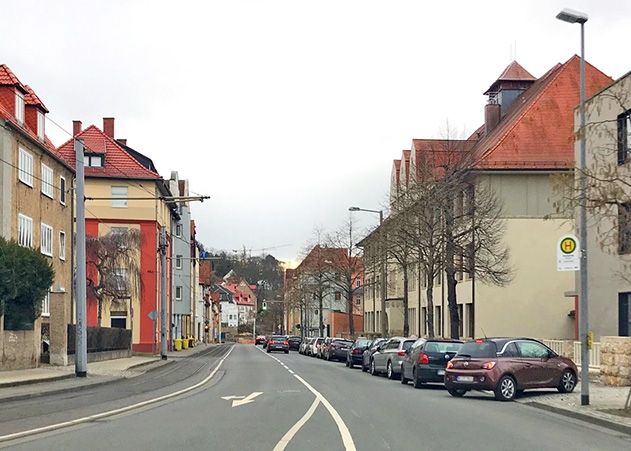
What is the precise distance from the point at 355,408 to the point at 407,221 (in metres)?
20.9

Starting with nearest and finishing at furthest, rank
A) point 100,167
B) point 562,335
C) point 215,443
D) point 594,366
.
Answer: point 215,443 → point 594,366 → point 562,335 → point 100,167

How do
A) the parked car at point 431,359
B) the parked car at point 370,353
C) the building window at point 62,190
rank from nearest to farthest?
the parked car at point 431,359
the parked car at point 370,353
the building window at point 62,190

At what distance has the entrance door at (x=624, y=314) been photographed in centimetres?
2844

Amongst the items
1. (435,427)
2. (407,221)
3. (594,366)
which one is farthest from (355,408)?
(407,221)

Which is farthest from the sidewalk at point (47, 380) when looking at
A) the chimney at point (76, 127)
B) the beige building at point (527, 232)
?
the chimney at point (76, 127)

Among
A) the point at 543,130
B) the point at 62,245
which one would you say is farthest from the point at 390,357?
the point at 543,130

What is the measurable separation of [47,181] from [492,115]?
2926 cm

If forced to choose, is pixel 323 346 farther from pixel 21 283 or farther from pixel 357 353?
pixel 21 283

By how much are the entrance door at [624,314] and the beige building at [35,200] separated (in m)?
20.1

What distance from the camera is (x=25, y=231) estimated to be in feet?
117

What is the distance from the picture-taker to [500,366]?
20812 millimetres

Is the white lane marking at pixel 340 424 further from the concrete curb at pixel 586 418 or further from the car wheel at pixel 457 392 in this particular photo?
the concrete curb at pixel 586 418

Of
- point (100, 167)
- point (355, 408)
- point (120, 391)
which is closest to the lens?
point (355, 408)

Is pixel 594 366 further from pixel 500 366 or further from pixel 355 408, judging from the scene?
pixel 355 408
